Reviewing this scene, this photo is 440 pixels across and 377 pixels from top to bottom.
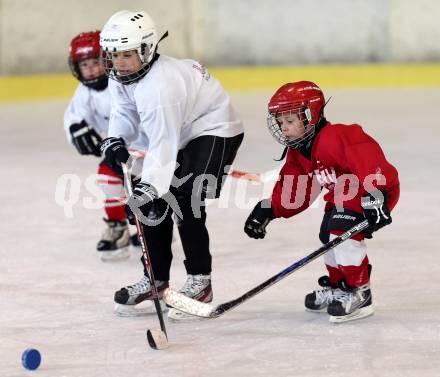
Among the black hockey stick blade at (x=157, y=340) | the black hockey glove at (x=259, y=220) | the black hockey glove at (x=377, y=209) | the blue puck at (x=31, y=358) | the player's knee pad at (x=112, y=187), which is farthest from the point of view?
the player's knee pad at (x=112, y=187)

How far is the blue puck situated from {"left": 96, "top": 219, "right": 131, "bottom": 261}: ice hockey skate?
134 centimetres

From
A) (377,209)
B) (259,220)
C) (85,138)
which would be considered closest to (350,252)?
(377,209)

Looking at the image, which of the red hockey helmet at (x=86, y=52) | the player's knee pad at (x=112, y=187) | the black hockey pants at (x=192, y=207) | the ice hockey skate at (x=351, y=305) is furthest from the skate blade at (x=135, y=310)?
the red hockey helmet at (x=86, y=52)

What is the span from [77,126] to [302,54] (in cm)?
523

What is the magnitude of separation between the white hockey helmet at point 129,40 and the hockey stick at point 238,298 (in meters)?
0.71

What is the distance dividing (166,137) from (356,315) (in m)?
0.81

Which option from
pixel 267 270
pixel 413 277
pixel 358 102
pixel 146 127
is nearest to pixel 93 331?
pixel 146 127

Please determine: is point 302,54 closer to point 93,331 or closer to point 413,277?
point 413,277

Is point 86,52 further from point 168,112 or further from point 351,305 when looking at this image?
point 351,305

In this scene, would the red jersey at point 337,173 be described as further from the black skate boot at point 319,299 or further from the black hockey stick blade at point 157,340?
the black hockey stick blade at point 157,340

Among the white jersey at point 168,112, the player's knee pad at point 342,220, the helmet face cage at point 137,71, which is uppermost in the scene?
the helmet face cage at point 137,71

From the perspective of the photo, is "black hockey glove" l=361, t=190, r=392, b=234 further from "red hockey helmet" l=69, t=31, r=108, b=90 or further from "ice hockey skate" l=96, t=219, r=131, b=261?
"red hockey helmet" l=69, t=31, r=108, b=90

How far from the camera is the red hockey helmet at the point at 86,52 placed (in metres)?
4.15

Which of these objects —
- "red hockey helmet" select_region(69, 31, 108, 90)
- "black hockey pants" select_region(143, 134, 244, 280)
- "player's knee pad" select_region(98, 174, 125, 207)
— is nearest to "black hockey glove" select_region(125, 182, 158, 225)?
"black hockey pants" select_region(143, 134, 244, 280)
